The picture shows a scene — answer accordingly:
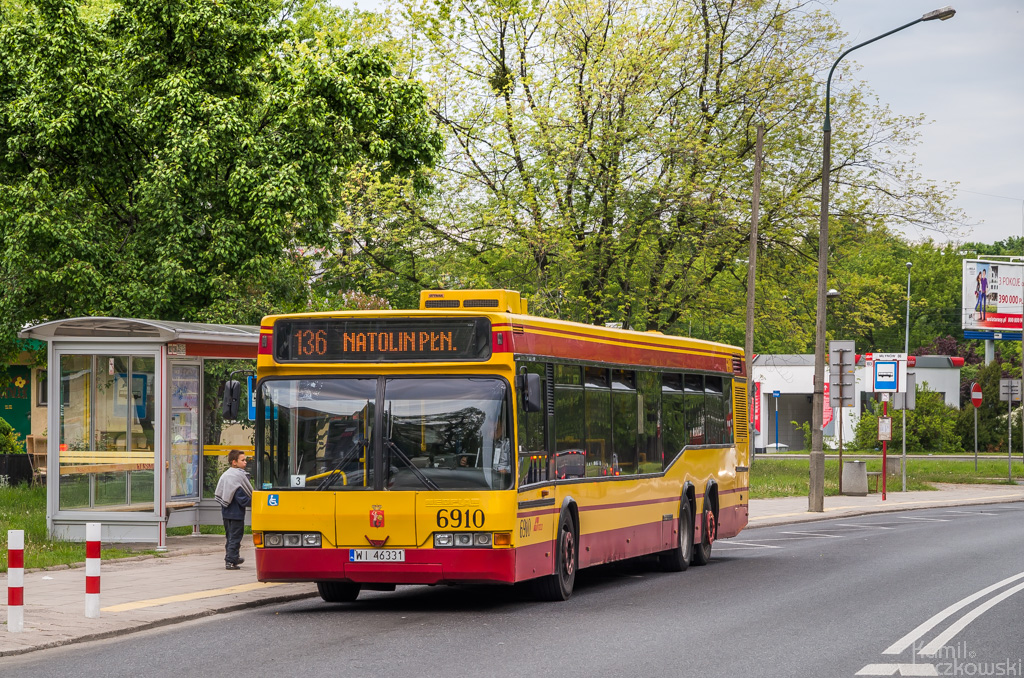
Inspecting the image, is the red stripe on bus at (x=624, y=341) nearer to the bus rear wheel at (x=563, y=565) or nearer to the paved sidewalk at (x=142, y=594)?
the bus rear wheel at (x=563, y=565)

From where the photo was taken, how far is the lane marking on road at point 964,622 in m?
10.4

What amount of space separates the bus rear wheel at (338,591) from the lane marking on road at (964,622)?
18.7 ft

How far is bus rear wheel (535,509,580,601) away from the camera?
13.8 metres

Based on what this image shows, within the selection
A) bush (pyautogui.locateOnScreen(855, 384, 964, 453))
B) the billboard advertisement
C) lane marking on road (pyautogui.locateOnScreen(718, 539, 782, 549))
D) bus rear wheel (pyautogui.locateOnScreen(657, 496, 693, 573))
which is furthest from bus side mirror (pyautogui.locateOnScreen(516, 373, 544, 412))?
the billboard advertisement

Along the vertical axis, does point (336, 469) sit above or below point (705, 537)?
above

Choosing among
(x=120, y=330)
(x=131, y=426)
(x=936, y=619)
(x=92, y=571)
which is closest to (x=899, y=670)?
(x=936, y=619)

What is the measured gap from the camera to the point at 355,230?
35.4m

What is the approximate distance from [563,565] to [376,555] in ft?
7.42

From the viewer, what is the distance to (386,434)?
1269cm

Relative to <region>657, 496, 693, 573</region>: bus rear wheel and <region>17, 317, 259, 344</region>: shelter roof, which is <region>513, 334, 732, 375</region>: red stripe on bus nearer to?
<region>657, 496, 693, 573</region>: bus rear wheel

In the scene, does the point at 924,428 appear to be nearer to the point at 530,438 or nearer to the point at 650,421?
the point at 650,421

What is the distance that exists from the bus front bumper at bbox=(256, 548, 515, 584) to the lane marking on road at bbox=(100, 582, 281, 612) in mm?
1193

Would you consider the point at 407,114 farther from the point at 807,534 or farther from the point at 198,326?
the point at 807,534

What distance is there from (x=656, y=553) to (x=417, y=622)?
5.70m
